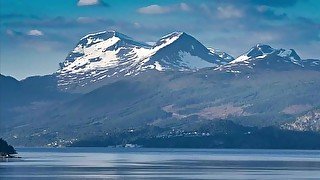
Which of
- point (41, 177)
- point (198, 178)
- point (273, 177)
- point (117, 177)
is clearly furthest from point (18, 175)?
point (273, 177)

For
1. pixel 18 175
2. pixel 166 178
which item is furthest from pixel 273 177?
pixel 18 175

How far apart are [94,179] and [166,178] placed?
15891mm

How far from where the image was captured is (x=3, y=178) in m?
183

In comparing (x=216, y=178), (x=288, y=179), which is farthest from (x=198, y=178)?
(x=288, y=179)

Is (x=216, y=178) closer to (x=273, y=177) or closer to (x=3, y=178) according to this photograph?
(x=273, y=177)

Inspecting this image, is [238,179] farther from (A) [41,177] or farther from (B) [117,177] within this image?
(A) [41,177]

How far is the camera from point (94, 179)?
18412cm

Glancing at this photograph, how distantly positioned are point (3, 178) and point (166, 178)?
3025 cm

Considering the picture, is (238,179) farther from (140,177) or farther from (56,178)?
(56,178)

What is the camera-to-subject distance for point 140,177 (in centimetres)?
19388

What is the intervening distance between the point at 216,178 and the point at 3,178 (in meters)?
38.6

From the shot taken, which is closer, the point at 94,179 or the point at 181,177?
the point at 94,179

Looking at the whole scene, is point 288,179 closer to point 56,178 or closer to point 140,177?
point 140,177

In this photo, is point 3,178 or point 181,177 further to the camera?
point 181,177
